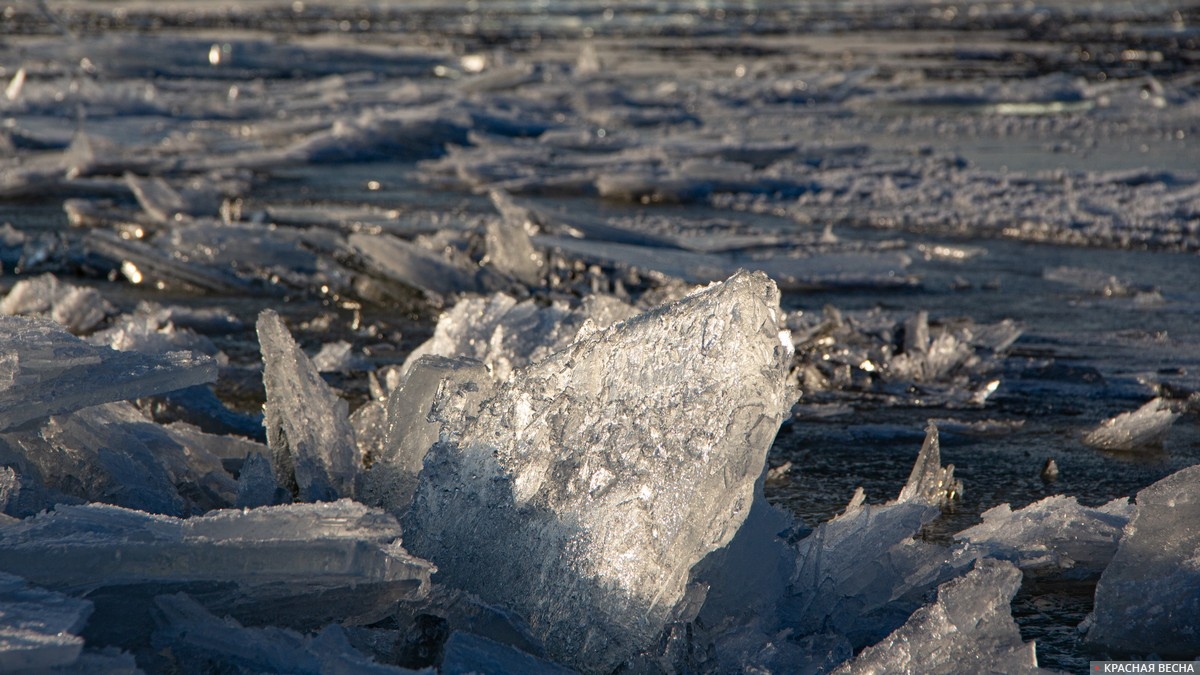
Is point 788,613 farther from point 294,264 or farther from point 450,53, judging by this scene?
point 450,53

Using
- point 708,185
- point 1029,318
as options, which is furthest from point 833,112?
point 1029,318

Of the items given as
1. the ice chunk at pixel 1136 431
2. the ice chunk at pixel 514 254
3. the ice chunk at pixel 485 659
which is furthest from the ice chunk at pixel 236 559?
the ice chunk at pixel 514 254

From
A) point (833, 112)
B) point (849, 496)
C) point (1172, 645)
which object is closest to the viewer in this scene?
point (1172, 645)

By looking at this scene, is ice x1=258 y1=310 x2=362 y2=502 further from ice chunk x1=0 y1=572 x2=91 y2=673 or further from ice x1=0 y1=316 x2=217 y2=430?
ice chunk x1=0 y1=572 x2=91 y2=673

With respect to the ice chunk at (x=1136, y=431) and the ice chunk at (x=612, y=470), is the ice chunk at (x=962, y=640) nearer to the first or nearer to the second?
the ice chunk at (x=612, y=470)

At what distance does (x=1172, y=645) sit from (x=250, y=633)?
1.55 m

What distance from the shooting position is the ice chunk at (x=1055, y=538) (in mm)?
2432

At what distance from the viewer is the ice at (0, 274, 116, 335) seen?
4391 mm

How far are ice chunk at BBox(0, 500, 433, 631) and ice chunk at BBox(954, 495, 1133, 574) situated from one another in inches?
47.1

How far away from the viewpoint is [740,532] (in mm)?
1936

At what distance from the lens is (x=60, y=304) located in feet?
14.6

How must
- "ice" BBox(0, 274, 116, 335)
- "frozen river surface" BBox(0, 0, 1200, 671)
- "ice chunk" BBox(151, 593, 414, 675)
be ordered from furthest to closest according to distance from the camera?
"ice" BBox(0, 274, 116, 335)
"frozen river surface" BBox(0, 0, 1200, 671)
"ice chunk" BBox(151, 593, 414, 675)

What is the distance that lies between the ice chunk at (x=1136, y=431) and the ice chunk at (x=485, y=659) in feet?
6.52

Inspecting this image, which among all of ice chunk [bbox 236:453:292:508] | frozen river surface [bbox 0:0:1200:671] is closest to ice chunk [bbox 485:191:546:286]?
frozen river surface [bbox 0:0:1200:671]
